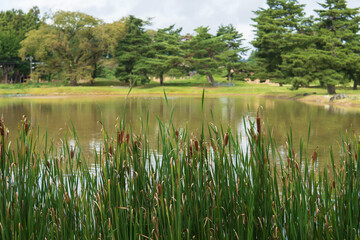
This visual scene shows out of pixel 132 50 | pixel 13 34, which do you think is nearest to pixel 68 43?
pixel 132 50

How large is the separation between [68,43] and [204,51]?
13042mm

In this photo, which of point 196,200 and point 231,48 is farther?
point 231,48

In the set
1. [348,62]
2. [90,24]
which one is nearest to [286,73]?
[348,62]

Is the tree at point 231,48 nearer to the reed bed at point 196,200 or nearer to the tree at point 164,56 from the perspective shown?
the tree at point 164,56

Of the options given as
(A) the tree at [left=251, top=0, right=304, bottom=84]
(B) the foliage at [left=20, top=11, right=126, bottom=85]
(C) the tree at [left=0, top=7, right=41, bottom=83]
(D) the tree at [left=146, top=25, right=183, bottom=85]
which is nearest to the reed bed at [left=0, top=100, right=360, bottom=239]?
(A) the tree at [left=251, top=0, right=304, bottom=84]

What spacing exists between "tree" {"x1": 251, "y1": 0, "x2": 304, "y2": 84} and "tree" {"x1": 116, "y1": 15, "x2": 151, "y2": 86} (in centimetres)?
1115

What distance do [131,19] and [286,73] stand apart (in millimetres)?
17476

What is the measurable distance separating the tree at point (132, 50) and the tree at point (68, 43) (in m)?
1.93

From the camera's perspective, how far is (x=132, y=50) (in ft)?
130

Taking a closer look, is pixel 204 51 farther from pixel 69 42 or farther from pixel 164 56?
pixel 69 42

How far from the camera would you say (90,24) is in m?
39.2

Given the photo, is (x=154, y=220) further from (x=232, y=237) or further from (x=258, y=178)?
(x=258, y=178)

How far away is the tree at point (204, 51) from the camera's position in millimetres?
34969

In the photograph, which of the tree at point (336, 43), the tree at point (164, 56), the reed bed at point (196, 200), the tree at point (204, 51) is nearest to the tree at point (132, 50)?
the tree at point (164, 56)
